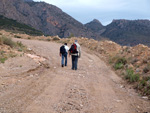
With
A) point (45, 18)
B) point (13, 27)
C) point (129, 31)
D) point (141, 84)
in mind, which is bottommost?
point (141, 84)

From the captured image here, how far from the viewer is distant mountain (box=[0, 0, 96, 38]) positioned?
107 m

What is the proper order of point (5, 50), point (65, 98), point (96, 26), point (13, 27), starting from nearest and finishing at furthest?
point (65, 98), point (5, 50), point (13, 27), point (96, 26)

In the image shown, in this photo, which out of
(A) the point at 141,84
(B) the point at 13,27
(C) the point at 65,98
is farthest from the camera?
(B) the point at 13,27

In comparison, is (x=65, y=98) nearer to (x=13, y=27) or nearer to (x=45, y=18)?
(x=13, y=27)

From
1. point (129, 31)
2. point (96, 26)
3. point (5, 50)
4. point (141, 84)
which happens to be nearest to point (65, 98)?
point (141, 84)

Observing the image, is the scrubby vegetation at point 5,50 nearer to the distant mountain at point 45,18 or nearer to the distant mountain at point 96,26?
the distant mountain at point 45,18

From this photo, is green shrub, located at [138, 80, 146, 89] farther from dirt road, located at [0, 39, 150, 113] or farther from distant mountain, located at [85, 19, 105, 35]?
distant mountain, located at [85, 19, 105, 35]

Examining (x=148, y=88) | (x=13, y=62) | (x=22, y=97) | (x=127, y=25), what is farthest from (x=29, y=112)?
(x=127, y=25)

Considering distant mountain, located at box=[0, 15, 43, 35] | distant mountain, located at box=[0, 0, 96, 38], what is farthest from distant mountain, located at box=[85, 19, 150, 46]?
distant mountain, located at box=[0, 15, 43, 35]

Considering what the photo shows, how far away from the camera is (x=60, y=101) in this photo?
599cm

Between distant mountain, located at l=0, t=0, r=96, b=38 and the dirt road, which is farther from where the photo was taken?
distant mountain, located at l=0, t=0, r=96, b=38

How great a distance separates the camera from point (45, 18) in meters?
130

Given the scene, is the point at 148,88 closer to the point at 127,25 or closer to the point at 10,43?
the point at 10,43

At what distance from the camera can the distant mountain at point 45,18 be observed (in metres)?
107
